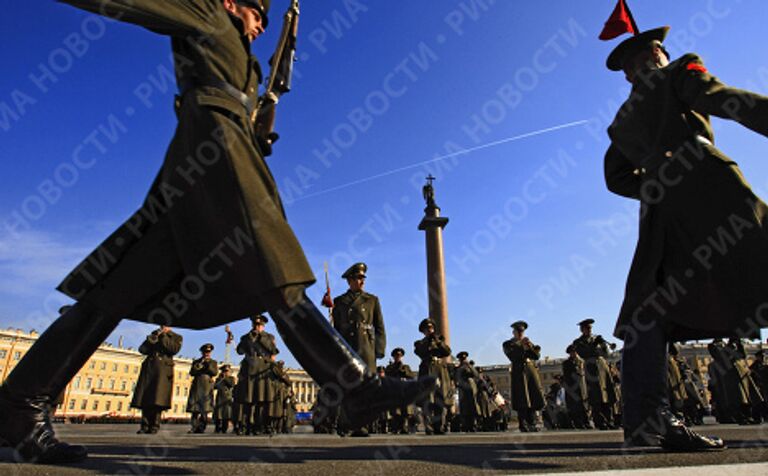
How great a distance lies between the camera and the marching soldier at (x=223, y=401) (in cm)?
1477

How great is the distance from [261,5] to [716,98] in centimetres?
243

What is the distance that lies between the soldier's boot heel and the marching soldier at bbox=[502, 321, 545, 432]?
10572mm

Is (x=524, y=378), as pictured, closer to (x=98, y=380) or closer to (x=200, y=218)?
(x=200, y=218)

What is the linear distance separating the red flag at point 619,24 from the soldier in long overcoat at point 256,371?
908 centimetres

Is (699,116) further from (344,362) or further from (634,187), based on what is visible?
(344,362)

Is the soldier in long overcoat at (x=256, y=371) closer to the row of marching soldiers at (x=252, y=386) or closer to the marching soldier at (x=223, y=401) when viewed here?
the row of marching soldiers at (x=252, y=386)

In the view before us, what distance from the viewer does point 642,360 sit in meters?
2.86

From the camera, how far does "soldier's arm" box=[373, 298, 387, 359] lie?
7.92 m

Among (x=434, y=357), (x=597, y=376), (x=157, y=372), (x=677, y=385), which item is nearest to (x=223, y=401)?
(x=157, y=372)

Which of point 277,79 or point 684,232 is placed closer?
point 684,232

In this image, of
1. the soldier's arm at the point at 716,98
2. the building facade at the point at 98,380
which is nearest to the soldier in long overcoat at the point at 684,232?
the soldier's arm at the point at 716,98

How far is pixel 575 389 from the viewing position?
12.4 meters

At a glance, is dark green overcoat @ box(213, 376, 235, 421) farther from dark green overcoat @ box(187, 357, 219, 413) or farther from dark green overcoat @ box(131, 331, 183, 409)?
dark green overcoat @ box(131, 331, 183, 409)

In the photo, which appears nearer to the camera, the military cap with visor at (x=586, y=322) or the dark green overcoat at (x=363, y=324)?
the dark green overcoat at (x=363, y=324)
